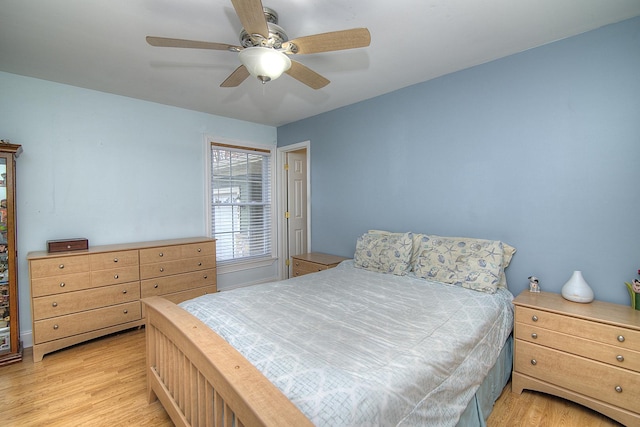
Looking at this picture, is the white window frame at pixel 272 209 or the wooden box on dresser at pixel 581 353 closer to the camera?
the wooden box on dresser at pixel 581 353

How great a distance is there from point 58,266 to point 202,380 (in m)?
2.17

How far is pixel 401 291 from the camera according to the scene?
88.5 inches

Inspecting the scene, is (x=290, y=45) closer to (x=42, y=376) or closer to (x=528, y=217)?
(x=528, y=217)

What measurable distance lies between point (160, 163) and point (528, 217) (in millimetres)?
3900

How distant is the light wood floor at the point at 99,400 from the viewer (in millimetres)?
1778

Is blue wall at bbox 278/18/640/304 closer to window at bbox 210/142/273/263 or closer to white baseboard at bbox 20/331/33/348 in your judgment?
window at bbox 210/142/273/263

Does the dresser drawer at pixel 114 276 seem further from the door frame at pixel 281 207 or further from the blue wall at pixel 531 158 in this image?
the blue wall at pixel 531 158

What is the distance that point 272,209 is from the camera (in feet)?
15.0

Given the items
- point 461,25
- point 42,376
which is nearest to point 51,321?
point 42,376

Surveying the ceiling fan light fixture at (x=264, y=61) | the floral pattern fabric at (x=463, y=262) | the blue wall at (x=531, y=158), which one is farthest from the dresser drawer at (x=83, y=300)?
the floral pattern fabric at (x=463, y=262)

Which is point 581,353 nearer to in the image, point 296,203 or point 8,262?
point 296,203

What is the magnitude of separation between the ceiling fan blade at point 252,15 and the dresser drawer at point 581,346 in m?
2.49

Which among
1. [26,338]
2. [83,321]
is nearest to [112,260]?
[83,321]

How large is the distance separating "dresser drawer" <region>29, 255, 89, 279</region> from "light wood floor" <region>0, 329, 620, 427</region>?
0.75 meters
